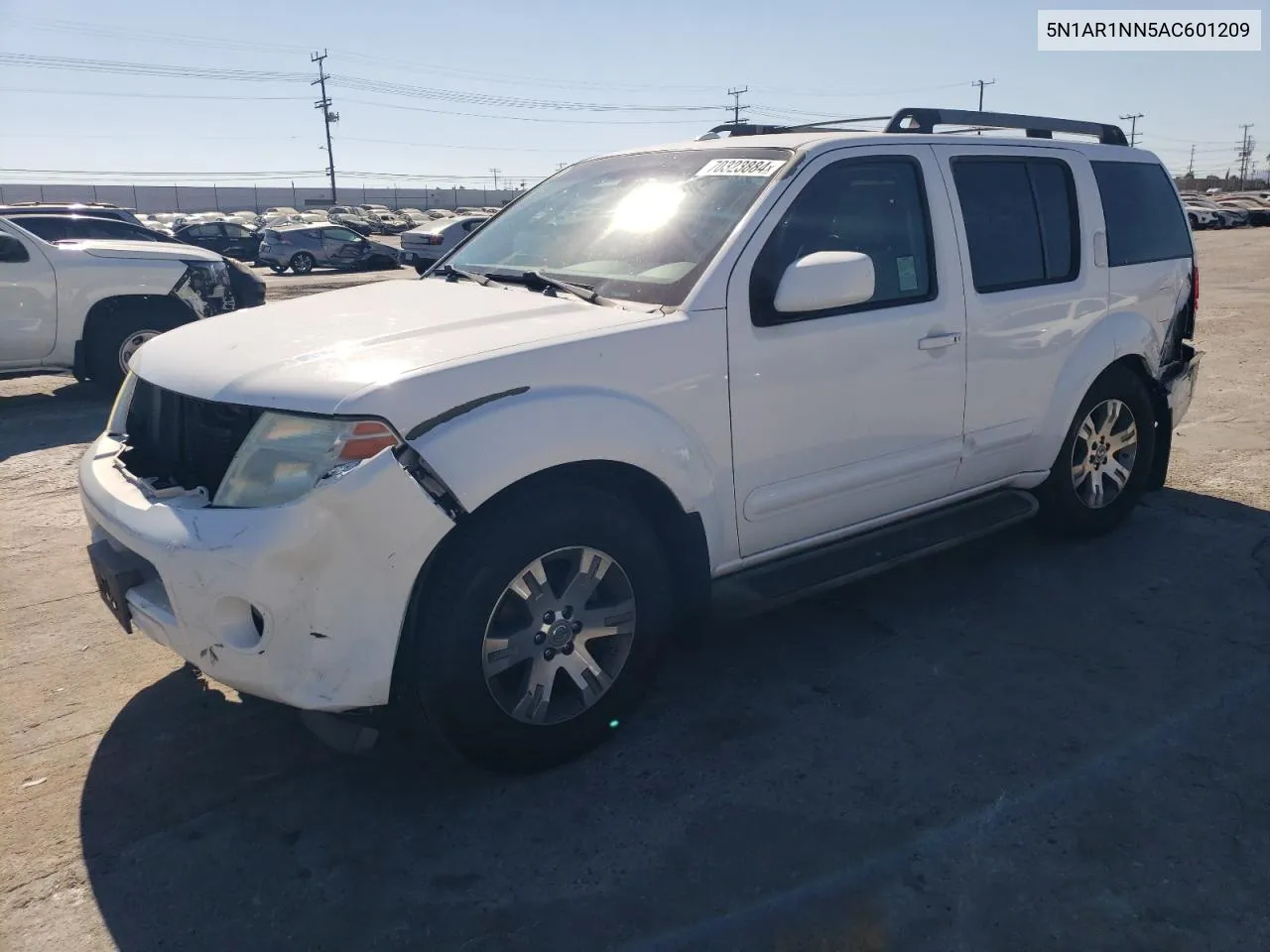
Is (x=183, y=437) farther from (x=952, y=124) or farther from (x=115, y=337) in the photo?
(x=115, y=337)

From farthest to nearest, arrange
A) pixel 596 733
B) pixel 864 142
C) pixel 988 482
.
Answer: pixel 988 482, pixel 864 142, pixel 596 733

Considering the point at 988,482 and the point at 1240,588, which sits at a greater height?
the point at 988,482

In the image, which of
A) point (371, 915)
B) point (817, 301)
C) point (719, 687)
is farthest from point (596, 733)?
point (817, 301)

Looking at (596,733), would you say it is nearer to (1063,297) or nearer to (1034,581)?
(1034,581)

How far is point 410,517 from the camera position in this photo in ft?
8.31

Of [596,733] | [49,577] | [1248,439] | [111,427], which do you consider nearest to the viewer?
[596,733]

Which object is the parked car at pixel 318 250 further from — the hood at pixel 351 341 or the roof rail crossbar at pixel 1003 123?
the hood at pixel 351 341

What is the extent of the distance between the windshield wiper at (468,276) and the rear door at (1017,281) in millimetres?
1818

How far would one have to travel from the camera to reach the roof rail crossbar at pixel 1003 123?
13.7ft

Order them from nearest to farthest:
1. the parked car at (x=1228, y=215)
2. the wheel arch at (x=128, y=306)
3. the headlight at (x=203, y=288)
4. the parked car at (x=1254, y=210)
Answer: the wheel arch at (x=128, y=306) → the headlight at (x=203, y=288) → the parked car at (x=1228, y=215) → the parked car at (x=1254, y=210)

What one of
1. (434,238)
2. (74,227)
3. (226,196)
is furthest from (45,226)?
(226,196)

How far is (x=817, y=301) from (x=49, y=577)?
145 inches

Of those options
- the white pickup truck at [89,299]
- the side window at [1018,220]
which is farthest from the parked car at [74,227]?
the side window at [1018,220]

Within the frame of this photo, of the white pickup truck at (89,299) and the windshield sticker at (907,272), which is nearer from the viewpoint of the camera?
the windshield sticker at (907,272)
